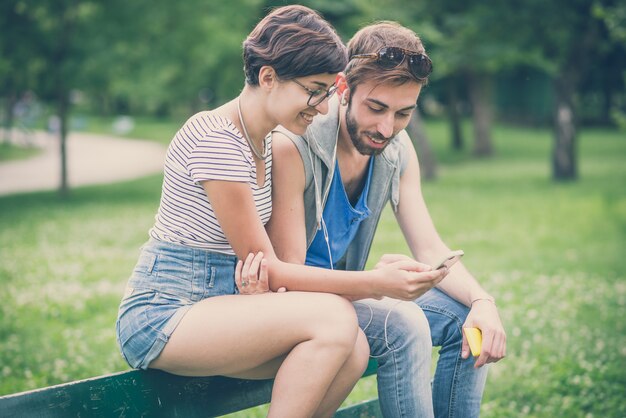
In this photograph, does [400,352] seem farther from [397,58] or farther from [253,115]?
[397,58]

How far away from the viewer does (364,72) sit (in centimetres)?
304

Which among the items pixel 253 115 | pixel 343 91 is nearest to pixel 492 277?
pixel 343 91

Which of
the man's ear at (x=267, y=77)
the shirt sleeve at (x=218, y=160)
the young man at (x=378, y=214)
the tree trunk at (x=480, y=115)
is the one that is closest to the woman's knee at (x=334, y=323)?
the young man at (x=378, y=214)

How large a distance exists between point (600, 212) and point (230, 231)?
11382mm

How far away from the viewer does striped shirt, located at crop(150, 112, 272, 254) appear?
101 inches

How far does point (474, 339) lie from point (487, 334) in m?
0.05

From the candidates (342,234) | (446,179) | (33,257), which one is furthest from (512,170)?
(342,234)

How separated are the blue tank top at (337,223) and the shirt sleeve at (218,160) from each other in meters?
0.56

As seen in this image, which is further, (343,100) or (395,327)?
(343,100)

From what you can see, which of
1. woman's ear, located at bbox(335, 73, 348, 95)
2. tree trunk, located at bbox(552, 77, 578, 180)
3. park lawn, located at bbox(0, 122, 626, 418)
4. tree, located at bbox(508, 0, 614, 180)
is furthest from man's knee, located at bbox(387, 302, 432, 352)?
tree trunk, located at bbox(552, 77, 578, 180)

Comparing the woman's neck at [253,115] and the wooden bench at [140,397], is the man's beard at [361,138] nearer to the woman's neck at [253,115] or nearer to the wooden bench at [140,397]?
the woman's neck at [253,115]

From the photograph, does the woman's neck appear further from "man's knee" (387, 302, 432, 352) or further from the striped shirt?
"man's knee" (387, 302, 432, 352)

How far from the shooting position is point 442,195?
1588 cm

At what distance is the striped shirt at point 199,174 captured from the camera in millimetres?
2570
